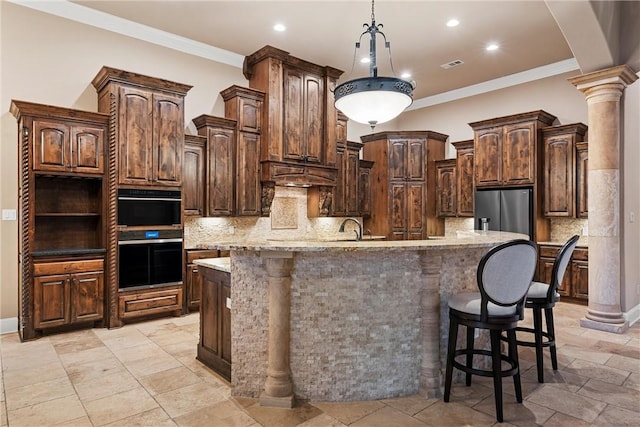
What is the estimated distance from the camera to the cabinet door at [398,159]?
287 inches

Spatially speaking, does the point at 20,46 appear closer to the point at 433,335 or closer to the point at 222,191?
the point at 222,191

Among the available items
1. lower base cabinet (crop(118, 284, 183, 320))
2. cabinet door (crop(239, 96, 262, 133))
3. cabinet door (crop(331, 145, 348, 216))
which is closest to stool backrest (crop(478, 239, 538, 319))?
lower base cabinet (crop(118, 284, 183, 320))

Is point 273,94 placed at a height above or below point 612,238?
above

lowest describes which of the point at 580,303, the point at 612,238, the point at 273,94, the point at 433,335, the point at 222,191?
the point at 580,303

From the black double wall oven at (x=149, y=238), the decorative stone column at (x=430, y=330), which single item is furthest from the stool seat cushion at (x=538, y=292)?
the black double wall oven at (x=149, y=238)

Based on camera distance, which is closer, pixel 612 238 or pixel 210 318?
pixel 210 318

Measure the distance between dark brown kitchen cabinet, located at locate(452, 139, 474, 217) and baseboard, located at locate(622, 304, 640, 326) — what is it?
2.66m

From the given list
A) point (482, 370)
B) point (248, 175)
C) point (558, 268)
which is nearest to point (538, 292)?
point (558, 268)

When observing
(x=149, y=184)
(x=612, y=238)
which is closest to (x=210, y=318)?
(x=149, y=184)

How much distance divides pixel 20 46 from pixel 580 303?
24.9 feet

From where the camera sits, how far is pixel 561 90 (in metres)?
6.10

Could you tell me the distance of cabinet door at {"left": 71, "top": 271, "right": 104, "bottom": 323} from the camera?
4.15 m

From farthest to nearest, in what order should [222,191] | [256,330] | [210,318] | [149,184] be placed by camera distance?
1. [222,191]
2. [149,184]
3. [210,318]
4. [256,330]

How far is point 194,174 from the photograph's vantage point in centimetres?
516
